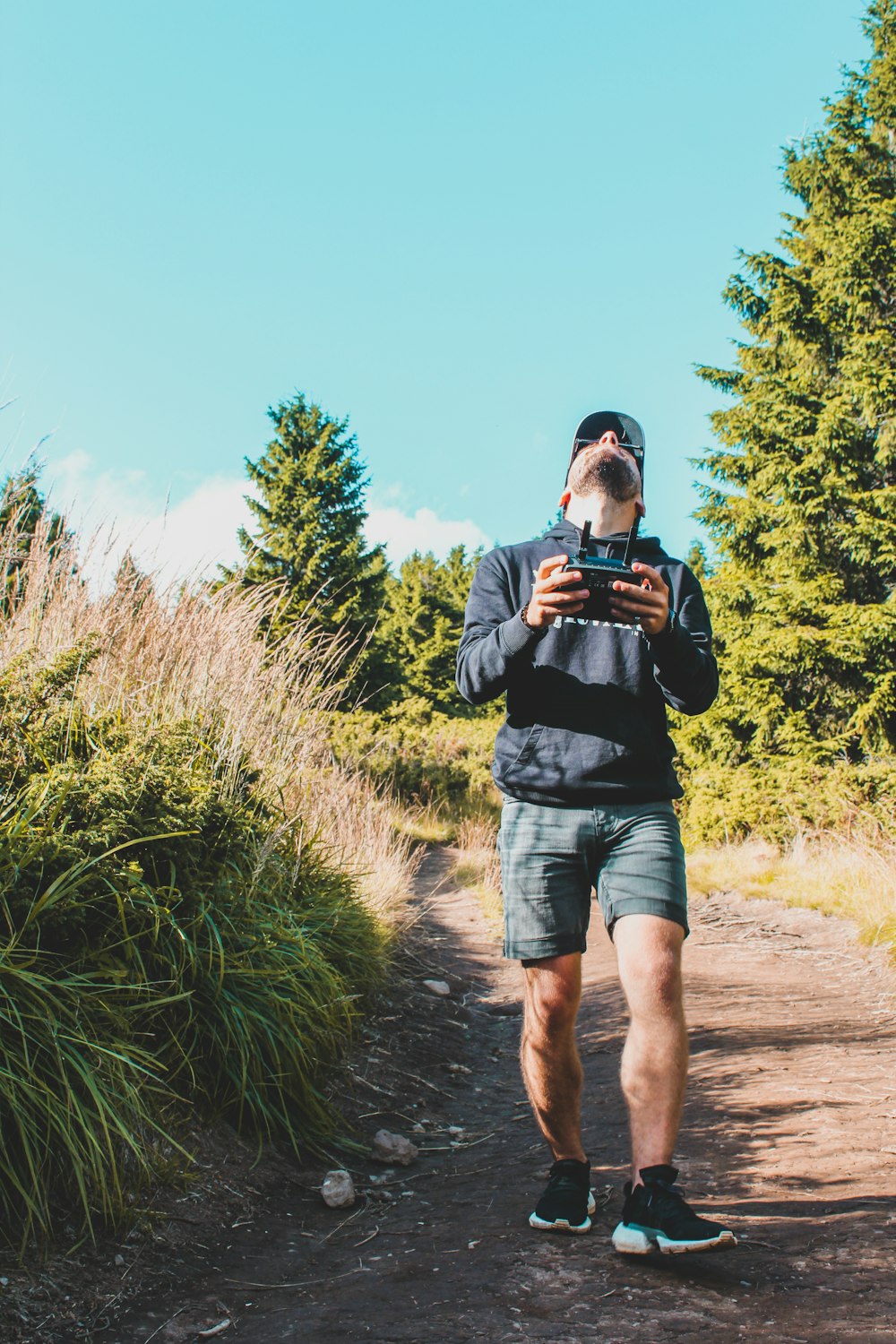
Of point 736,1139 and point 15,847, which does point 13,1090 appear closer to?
point 15,847

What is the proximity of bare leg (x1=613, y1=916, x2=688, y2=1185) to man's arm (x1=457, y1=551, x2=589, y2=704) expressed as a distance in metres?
0.67

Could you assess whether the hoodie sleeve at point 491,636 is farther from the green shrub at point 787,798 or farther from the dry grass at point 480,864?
the green shrub at point 787,798

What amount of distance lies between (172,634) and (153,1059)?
217 centimetres

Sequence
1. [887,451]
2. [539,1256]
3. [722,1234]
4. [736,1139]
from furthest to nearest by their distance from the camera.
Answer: [887,451]
[736,1139]
[539,1256]
[722,1234]

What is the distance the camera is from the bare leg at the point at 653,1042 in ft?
6.63

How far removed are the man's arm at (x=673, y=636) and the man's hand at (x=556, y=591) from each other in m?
0.09

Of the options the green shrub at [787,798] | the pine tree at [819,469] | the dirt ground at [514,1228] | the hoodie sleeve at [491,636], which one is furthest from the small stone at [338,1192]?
the pine tree at [819,469]

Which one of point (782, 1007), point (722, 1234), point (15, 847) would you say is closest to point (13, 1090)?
point (15, 847)

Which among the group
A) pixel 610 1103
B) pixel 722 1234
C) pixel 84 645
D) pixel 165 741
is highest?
pixel 84 645

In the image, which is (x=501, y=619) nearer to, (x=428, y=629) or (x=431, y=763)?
(x=431, y=763)

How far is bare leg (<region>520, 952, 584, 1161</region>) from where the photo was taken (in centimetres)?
221

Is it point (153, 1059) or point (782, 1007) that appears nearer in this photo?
point (153, 1059)

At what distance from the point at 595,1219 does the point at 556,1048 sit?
1.58 ft

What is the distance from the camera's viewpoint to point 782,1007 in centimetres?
467
